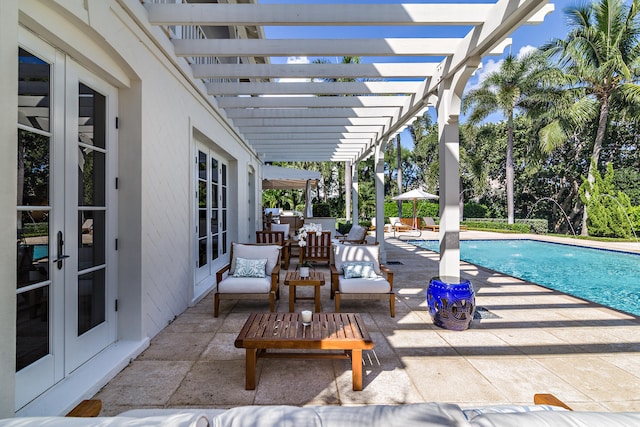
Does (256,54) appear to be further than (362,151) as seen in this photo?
No

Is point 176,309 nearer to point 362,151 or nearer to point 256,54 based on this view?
point 256,54

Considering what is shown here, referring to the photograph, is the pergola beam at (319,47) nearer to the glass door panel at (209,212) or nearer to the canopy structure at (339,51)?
the canopy structure at (339,51)

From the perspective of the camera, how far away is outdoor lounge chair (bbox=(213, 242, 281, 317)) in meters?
4.39

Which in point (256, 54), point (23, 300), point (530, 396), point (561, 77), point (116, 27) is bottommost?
point (530, 396)

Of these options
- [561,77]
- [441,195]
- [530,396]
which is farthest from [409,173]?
[530,396]

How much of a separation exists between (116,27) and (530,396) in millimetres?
4747

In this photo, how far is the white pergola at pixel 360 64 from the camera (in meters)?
3.32

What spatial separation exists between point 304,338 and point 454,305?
2056 millimetres

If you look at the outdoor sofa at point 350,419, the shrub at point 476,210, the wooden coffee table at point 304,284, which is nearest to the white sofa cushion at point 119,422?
the outdoor sofa at point 350,419

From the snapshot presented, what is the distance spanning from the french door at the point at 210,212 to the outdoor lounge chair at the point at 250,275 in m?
0.94

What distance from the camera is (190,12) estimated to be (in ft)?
11.1

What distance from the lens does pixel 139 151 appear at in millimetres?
3385

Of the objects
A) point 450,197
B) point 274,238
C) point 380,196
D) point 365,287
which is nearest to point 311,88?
point 450,197

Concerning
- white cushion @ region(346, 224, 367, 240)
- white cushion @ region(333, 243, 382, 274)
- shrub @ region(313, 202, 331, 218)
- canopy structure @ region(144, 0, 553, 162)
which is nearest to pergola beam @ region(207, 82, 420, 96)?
canopy structure @ region(144, 0, 553, 162)
